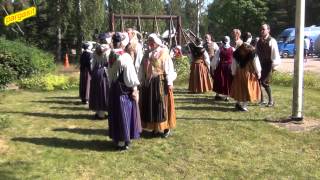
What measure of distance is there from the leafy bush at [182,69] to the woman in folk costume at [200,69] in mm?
3043

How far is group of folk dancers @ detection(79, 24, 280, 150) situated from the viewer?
317 inches

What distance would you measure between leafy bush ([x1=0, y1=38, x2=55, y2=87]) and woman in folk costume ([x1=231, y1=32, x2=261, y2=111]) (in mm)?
8213

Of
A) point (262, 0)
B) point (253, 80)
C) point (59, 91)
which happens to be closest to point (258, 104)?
point (253, 80)

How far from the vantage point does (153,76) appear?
8656 millimetres

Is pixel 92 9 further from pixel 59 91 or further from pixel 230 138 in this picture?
pixel 230 138

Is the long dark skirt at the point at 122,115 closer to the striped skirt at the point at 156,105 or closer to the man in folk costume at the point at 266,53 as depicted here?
the striped skirt at the point at 156,105

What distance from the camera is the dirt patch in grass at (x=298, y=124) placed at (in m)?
9.60

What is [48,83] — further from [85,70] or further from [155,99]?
[155,99]

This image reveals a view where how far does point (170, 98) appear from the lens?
882 centimetres

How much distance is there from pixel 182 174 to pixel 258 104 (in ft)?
17.6

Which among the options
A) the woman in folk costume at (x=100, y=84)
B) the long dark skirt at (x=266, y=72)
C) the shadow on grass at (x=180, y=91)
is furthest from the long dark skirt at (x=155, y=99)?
the shadow on grass at (x=180, y=91)

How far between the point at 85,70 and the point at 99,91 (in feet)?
Answer: 5.95

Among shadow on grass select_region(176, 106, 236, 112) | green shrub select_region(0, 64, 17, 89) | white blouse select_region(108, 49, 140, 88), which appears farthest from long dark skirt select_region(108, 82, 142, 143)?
green shrub select_region(0, 64, 17, 89)

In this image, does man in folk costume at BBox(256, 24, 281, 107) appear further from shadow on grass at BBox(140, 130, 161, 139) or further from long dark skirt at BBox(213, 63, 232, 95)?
shadow on grass at BBox(140, 130, 161, 139)
